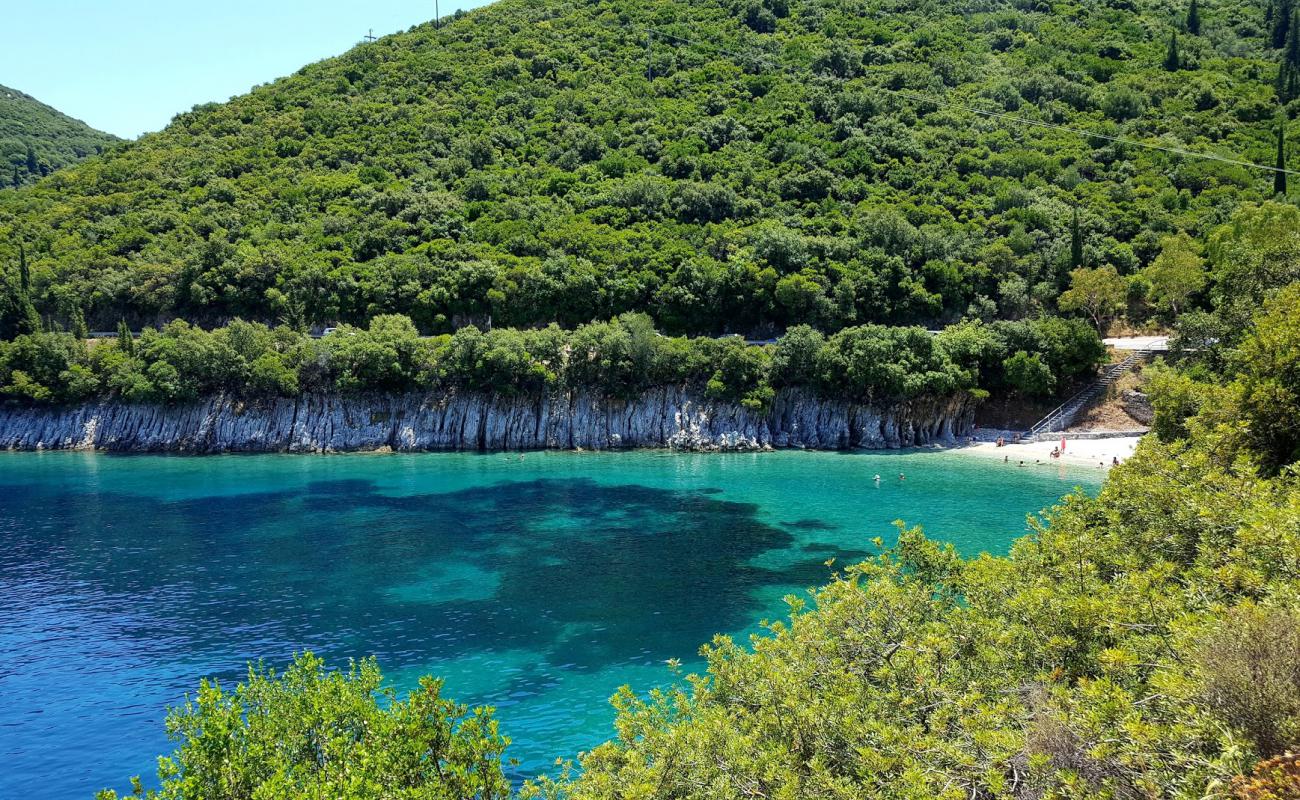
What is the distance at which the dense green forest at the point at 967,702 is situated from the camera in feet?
33.0

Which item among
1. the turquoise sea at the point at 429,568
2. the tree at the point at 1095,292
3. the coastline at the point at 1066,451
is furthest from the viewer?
the tree at the point at 1095,292

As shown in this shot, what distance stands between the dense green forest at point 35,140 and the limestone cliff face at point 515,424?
297ft

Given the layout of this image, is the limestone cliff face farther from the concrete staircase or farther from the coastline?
the concrete staircase

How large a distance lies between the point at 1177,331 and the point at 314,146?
321 feet

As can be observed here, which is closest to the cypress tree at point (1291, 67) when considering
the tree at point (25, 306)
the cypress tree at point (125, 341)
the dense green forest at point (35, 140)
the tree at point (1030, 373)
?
the tree at point (1030, 373)

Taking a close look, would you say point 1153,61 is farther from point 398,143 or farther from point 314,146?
point 314,146

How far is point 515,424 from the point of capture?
69875 millimetres

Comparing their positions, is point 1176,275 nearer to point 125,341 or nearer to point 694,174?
point 694,174

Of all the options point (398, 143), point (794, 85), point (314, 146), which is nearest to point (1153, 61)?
point (794, 85)

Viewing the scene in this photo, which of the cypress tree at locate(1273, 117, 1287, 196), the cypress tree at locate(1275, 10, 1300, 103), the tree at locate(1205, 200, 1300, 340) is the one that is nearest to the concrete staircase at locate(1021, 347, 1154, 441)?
the tree at locate(1205, 200, 1300, 340)

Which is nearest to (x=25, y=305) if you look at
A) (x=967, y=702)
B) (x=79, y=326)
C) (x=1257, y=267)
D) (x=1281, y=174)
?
(x=79, y=326)

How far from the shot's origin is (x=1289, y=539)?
1286 cm

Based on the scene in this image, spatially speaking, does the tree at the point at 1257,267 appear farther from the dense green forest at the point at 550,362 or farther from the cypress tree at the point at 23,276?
the cypress tree at the point at 23,276

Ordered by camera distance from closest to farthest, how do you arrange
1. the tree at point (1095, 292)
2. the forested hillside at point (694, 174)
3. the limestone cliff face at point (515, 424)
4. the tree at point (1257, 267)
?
1. the tree at point (1257, 267)
2. the tree at point (1095, 292)
3. the limestone cliff face at point (515, 424)
4. the forested hillside at point (694, 174)
